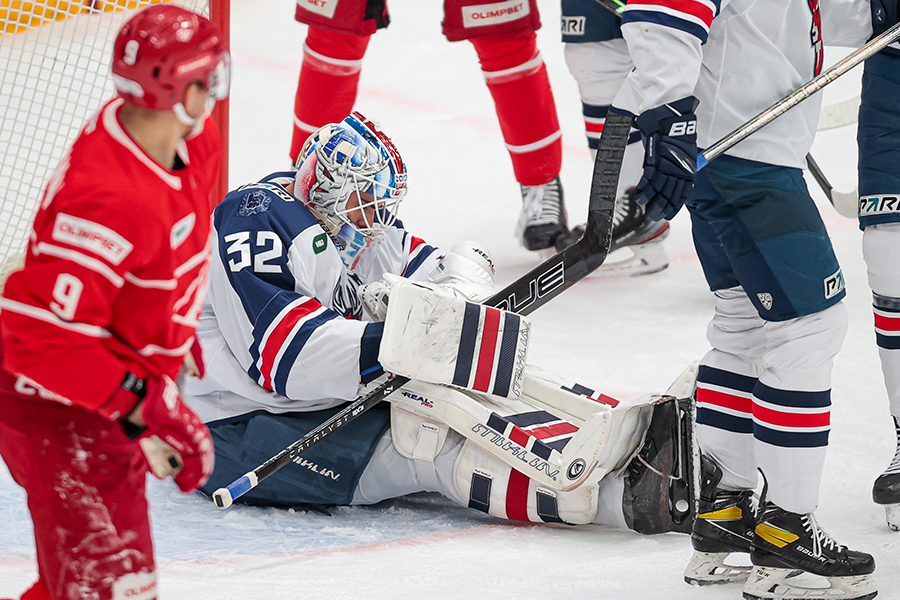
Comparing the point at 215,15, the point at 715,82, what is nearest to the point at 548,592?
the point at 715,82

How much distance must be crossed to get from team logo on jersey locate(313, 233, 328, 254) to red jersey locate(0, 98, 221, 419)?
991mm

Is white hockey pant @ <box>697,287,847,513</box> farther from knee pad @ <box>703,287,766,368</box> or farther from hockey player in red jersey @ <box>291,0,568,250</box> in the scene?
hockey player in red jersey @ <box>291,0,568,250</box>

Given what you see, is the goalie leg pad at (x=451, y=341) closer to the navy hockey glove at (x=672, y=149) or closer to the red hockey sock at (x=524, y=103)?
the navy hockey glove at (x=672, y=149)

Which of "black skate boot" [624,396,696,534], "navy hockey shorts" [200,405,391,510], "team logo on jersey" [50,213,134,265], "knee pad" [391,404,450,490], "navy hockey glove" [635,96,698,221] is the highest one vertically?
"navy hockey glove" [635,96,698,221]

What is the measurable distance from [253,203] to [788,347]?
1.14m

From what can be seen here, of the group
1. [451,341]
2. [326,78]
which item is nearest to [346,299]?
[451,341]

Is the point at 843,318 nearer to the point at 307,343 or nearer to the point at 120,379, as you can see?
the point at 307,343

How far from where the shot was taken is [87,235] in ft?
4.37

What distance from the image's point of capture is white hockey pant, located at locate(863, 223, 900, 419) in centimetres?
232

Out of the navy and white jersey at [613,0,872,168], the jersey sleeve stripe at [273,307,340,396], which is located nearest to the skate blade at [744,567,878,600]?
the navy and white jersey at [613,0,872,168]

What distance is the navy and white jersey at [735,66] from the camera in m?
1.86

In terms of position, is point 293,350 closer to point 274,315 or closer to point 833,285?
point 274,315

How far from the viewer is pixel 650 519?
231 cm

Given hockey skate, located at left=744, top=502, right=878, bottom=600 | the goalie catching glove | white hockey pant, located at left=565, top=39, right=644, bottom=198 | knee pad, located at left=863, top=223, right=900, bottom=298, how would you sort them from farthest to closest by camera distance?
white hockey pant, located at left=565, top=39, right=644, bottom=198 → the goalie catching glove → knee pad, located at left=863, top=223, right=900, bottom=298 → hockey skate, located at left=744, top=502, right=878, bottom=600
